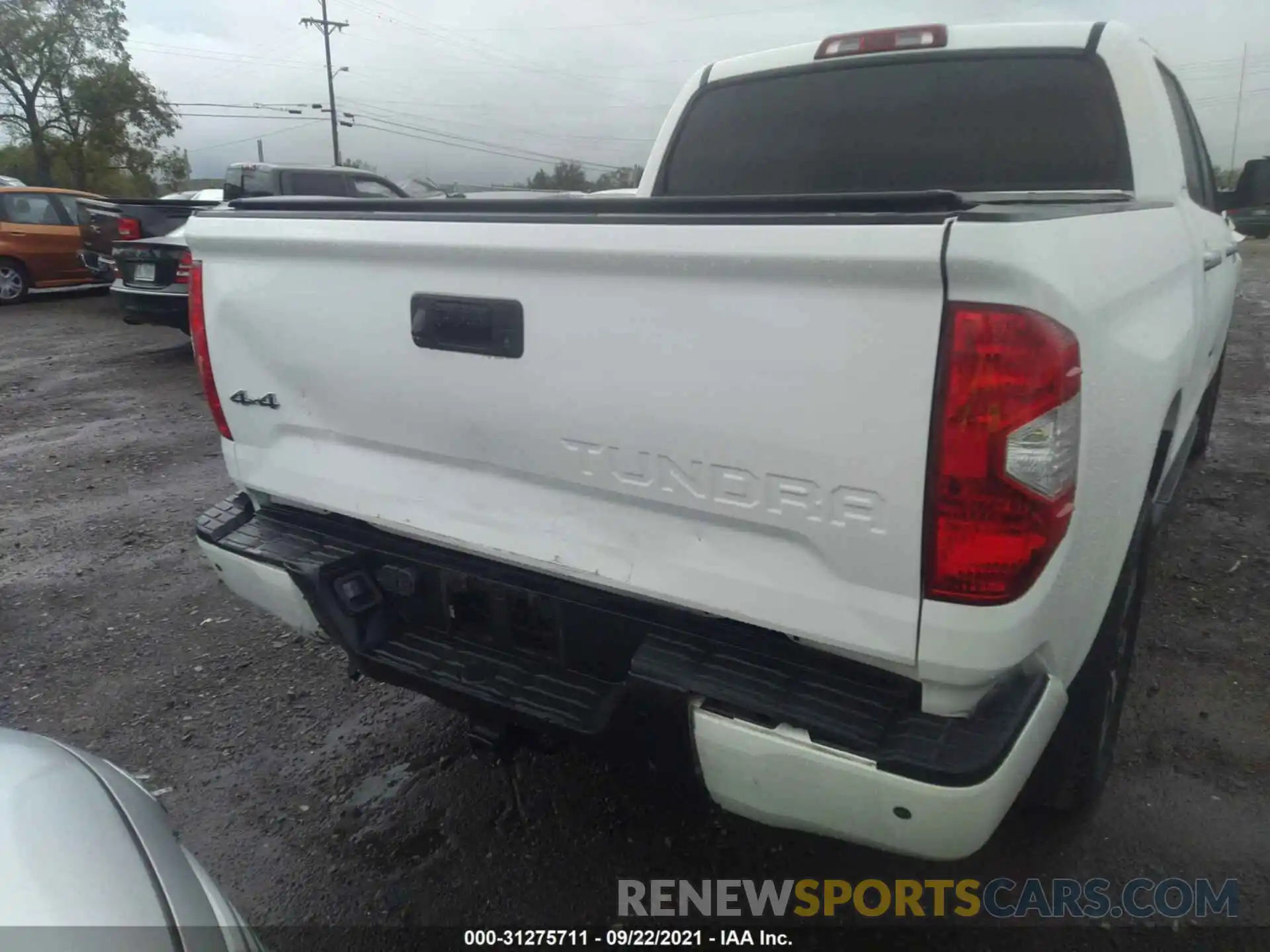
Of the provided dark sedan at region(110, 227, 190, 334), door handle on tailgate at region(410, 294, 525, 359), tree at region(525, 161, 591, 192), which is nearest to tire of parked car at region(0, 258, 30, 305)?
dark sedan at region(110, 227, 190, 334)

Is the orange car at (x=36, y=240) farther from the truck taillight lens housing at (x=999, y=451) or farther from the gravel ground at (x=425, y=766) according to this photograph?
the truck taillight lens housing at (x=999, y=451)

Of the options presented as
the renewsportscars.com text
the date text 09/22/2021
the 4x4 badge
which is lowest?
the date text 09/22/2021

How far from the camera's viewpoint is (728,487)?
173 centimetres

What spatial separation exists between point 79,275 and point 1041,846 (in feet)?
51.6

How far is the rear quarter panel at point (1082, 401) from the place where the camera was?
1417 millimetres

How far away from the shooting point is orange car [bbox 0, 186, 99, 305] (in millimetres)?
13266

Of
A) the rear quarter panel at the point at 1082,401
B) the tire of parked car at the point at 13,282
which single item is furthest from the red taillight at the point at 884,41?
the tire of parked car at the point at 13,282

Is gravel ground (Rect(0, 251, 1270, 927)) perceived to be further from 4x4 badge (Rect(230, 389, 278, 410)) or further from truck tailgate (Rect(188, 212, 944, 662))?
4x4 badge (Rect(230, 389, 278, 410))

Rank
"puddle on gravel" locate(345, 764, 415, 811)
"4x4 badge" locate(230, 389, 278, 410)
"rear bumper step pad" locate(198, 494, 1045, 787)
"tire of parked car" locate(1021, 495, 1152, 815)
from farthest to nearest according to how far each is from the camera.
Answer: "puddle on gravel" locate(345, 764, 415, 811), "4x4 badge" locate(230, 389, 278, 410), "tire of parked car" locate(1021, 495, 1152, 815), "rear bumper step pad" locate(198, 494, 1045, 787)

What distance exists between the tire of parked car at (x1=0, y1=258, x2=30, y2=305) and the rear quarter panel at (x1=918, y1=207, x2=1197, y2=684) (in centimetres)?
1564

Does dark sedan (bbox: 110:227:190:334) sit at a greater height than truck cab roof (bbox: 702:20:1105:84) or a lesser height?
lesser

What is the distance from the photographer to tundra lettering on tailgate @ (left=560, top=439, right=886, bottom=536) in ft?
5.26

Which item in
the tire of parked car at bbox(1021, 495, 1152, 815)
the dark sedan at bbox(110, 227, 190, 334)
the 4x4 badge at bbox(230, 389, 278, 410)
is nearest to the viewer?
the tire of parked car at bbox(1021, 495, 1152, 815)

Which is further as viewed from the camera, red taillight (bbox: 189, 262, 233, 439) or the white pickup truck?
red taillight (bbox: 189, 262, 233, 439)
